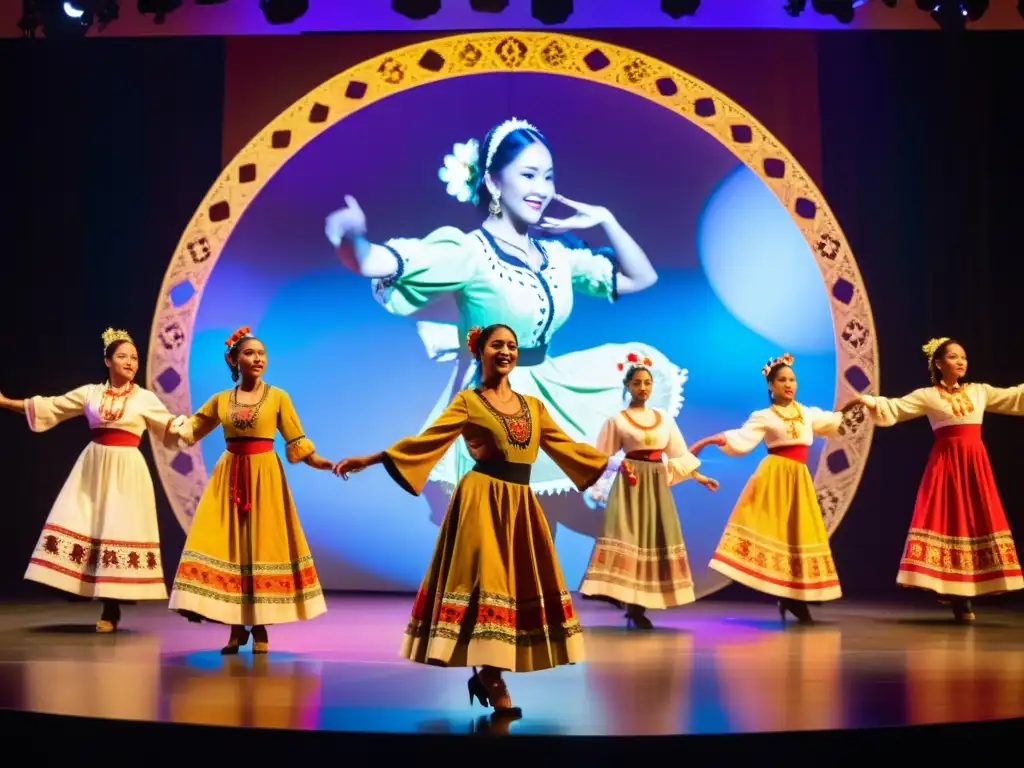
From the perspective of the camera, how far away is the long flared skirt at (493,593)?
11.6 feet

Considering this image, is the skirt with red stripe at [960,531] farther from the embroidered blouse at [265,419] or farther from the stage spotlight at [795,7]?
the embroidered blouse at [265,419]

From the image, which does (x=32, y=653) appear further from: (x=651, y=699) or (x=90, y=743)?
(x=651, y=699)

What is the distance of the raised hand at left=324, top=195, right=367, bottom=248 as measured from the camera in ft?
23.4

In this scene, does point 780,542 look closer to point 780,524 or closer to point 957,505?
point 780,524

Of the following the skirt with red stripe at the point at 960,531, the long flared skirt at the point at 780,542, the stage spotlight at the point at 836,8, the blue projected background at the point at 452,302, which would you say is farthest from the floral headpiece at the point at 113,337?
the stage spotlight at the point at 836,8

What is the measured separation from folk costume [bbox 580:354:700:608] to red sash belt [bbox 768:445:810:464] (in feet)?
1.53

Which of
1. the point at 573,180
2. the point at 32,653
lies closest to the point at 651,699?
the point at 32,653

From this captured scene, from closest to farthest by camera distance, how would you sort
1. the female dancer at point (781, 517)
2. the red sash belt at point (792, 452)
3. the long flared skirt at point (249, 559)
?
the long flared skirt at point (249, 559), the female dancer at point (781, 517), the red sash belt at point (792, 452)

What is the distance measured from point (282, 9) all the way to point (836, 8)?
3.10 m

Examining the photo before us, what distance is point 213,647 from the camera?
16.1ft

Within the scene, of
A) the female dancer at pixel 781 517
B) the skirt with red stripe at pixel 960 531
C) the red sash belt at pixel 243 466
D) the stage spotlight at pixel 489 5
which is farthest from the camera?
the stage spotlight at pixel 489 5

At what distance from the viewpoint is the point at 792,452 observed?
6203 mm

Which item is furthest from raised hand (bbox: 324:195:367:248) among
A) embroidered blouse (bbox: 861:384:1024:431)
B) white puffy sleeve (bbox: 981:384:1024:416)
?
white puffy sleeve (bbox: 981:384:1024:416)

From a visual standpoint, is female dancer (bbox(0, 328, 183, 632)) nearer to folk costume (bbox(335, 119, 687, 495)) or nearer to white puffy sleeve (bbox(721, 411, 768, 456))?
folk costume (bbox(335, 119, 687, 495))
